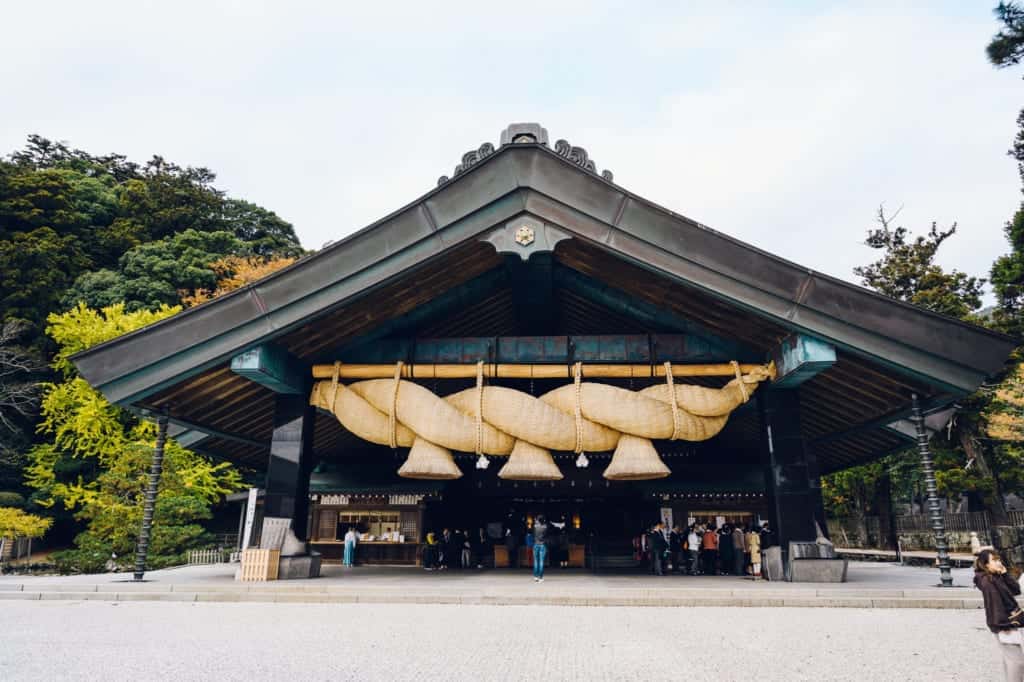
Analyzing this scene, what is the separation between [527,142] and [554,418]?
4.84 m

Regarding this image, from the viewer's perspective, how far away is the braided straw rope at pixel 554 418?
10109 mm

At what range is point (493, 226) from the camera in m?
9.73

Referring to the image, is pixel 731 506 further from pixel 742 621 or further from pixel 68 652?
pixel 68 652

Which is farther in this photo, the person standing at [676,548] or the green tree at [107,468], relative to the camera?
the green tree at [107,468]

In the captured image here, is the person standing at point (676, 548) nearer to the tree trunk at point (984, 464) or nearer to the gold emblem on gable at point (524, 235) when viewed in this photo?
the gold emblem on gable at point (524, 235)

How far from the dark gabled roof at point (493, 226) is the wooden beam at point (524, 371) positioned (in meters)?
1.71

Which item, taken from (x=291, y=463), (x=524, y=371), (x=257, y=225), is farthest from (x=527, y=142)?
(x=257, y=225)

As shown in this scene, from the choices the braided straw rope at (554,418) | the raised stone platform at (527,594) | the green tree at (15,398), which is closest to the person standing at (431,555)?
the braided straw rope at (554,418)

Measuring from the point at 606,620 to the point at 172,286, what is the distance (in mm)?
36450

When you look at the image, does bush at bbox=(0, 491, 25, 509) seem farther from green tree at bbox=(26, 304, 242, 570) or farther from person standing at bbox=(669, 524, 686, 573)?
person standing at bbox=(669, 524, 686, 573)

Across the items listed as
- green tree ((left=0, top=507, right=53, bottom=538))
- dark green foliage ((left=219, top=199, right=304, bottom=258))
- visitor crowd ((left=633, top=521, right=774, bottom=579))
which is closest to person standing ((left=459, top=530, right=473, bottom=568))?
visitor crowd ((left=633, top=521, right=774, bottom=579))

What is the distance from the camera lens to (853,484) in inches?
1235

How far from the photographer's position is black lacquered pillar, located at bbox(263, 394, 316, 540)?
10375 millimetres

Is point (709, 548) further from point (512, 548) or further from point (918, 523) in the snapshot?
point (918, 523)
